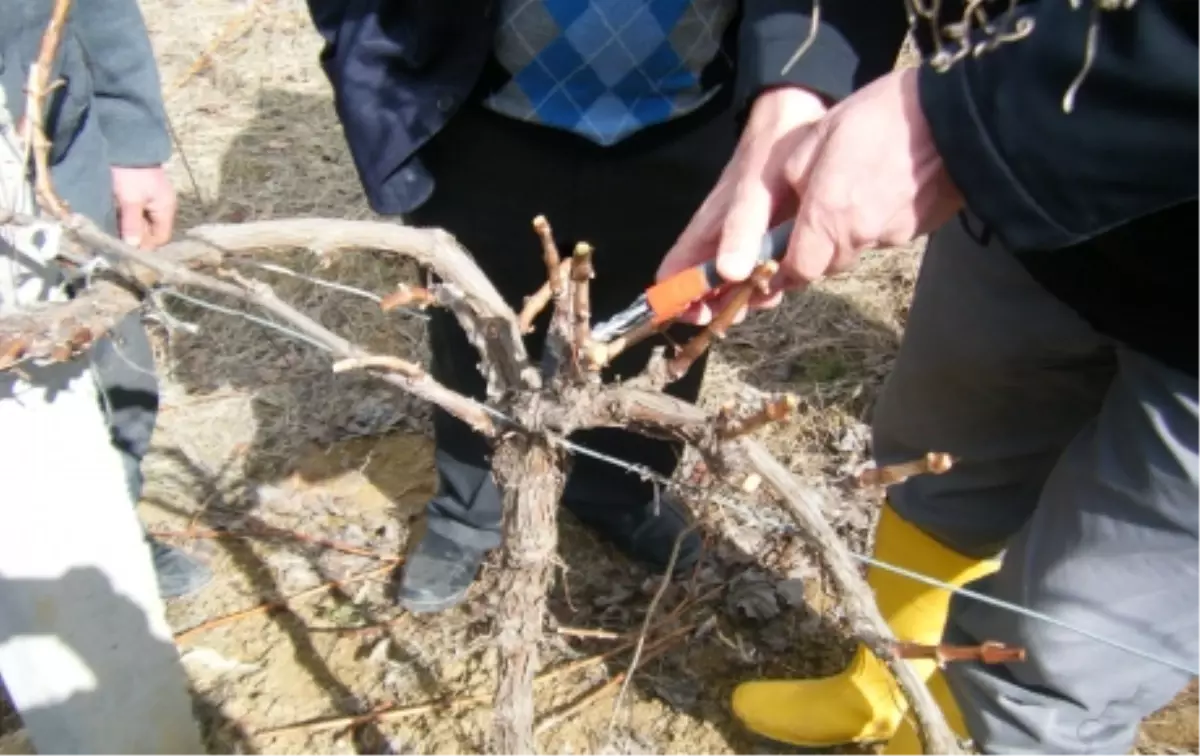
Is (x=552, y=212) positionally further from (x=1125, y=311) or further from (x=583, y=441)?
→ (x=1125, y=311)

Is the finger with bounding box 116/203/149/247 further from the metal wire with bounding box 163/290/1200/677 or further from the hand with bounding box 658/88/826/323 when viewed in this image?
the hand with bounding box 658/88/826/323

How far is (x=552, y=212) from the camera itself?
1562 mm

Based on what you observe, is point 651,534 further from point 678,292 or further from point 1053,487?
point 678,292

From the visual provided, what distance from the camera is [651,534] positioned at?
6.90 feet

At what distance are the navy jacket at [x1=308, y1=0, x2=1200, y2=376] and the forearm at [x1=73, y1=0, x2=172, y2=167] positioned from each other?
96 centimetres

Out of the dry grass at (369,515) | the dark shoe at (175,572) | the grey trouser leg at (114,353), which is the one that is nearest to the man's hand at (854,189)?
the dry grass at (369,515)

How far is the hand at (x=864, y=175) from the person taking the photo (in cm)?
95

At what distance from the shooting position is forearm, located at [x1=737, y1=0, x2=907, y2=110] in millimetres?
1144

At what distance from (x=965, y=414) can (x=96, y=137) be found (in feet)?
4.43

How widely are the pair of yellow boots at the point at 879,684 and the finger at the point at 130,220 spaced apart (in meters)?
1.32

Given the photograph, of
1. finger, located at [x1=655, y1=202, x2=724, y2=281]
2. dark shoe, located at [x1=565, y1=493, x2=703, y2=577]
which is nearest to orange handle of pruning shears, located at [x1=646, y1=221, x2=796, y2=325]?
finger, located at [x1=655, y1=202, x2=724, y2=281]

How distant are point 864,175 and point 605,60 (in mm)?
544

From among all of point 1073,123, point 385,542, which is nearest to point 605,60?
point 1073,123

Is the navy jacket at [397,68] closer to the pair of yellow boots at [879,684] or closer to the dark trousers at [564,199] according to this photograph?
the dark trousers at [564,199]
